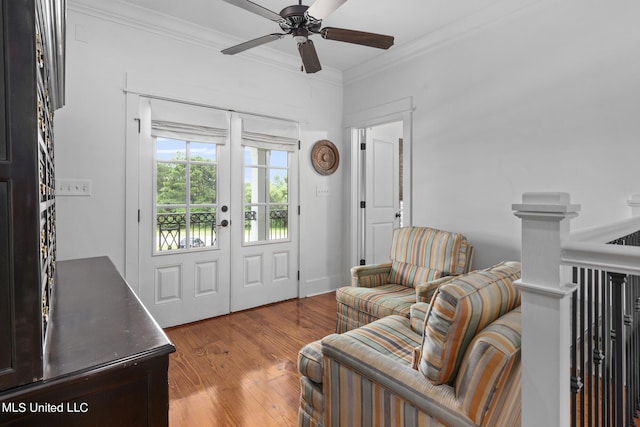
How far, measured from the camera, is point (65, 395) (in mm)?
843

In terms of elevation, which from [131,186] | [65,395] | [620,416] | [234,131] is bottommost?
[620,416]

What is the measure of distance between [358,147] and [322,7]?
254 cm

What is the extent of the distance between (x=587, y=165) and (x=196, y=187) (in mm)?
3248

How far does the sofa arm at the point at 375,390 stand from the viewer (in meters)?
1.19

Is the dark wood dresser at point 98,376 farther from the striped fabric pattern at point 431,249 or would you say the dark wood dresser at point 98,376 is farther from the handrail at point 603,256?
the striped fabric pattern at point 431,249

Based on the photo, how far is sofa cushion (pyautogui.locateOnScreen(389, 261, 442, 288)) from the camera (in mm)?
2865

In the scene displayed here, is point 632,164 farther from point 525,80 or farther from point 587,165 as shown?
point 525,80

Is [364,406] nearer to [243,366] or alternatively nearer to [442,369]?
[442,369]

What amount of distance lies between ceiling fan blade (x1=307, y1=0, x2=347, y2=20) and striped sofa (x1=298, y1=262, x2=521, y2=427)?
1.52 meters

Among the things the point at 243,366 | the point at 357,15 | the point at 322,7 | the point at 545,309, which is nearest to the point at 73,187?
the point at 243,366

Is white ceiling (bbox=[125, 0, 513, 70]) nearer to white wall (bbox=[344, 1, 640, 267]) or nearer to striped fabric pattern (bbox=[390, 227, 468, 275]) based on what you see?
white wall (bbox=[344, 1, 640, 267])

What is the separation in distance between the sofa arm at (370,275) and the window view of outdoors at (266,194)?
1243 mm

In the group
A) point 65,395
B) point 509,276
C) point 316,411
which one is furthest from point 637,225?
point 65,395

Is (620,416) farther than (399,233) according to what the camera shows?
No
